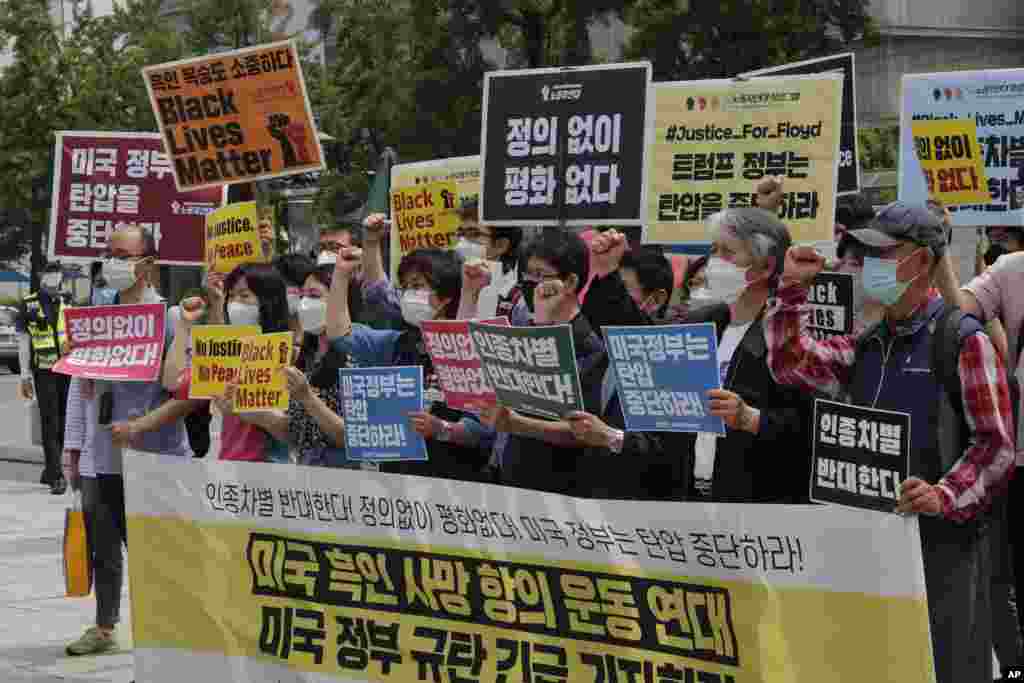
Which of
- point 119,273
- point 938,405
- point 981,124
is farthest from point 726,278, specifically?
point 119,273

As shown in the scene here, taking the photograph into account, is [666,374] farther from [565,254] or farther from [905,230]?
[565,254]

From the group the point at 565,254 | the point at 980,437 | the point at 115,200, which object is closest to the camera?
the point at 980,437

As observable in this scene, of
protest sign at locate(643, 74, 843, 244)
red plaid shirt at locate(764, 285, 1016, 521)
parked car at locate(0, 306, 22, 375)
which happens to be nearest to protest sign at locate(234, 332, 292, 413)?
protest sign at locate(643, 74, 843, 244)

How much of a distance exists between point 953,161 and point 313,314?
2.94 meters

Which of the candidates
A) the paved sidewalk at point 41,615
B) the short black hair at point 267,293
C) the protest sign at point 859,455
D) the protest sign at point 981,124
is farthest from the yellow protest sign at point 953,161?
the paved sidewalk at point 41,615

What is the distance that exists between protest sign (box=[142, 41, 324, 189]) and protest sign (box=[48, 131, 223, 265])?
3.11 feet

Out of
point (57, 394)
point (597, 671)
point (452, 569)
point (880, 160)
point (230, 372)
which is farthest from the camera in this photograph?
point (880, 160)

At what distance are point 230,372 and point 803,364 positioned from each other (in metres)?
2.79

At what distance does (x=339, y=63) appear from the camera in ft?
114

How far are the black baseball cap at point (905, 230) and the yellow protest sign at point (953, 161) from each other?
3250mm

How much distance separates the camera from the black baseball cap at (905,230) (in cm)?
536

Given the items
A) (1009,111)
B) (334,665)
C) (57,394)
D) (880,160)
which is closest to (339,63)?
(880,160)

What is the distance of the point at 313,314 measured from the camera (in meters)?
7.72

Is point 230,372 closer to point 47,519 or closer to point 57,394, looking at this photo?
point 47,519
